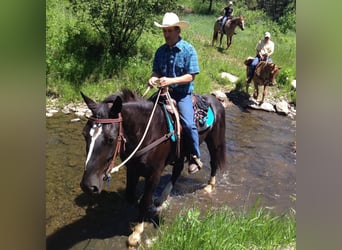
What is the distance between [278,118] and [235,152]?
70cm

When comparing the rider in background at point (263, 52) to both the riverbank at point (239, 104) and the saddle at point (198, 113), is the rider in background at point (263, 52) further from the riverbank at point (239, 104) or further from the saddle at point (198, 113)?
the saddle at point (198, 113)

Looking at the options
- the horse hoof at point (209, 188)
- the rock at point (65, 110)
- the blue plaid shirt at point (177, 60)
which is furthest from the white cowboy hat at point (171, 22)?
the rock at point (65, 110)

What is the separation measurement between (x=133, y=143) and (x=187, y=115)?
1.98 feet

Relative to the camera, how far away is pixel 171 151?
312 centimetres

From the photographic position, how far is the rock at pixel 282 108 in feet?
13.7

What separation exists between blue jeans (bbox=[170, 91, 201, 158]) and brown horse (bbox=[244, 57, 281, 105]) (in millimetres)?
1607

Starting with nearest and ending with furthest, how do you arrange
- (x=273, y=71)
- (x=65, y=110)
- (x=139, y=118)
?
(x=139, y=118) → (x=65, y=110) → (x=273, y=71)

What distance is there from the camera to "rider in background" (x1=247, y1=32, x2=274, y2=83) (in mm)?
4128

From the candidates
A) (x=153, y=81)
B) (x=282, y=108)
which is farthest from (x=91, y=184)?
(x=282, y=108)

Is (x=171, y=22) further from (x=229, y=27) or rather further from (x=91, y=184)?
(x=229, y=27)

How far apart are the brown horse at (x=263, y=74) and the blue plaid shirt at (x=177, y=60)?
170cm

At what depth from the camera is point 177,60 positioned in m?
2.97

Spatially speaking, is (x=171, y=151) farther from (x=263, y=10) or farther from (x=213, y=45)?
(x=213, y=45)
